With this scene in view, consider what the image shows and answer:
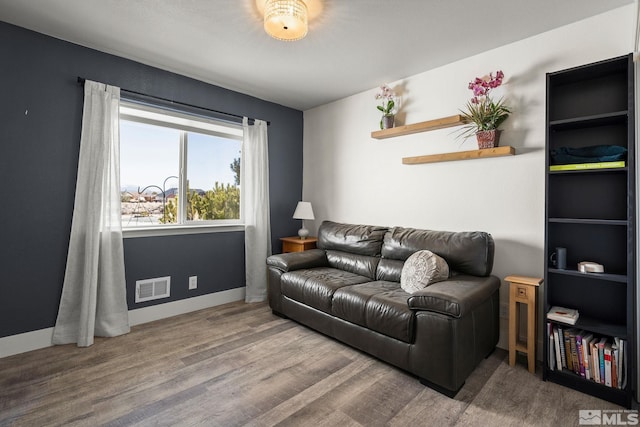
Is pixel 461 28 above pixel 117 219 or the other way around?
above

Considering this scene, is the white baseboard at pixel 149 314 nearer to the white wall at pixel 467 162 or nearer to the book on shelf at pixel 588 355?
the white wall at pixel 467 162

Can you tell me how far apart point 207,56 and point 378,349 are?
287 cm

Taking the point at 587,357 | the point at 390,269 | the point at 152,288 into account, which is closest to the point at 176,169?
the point at 152,288

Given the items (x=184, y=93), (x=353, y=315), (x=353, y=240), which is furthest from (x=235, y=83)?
(x=353, y=315)

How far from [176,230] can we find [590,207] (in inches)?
141

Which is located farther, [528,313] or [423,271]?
[423,271]

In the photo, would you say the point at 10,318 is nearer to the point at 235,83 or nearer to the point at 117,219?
the point at 117,219

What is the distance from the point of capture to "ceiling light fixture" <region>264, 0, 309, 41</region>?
1869 mm

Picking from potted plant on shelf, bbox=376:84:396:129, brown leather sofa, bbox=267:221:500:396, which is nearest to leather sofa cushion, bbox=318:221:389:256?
brown leather sofa, bbox=267:221:500:396

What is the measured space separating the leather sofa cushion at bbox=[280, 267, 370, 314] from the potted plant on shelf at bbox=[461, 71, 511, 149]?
5.29 feet

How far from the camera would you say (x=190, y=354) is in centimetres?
240

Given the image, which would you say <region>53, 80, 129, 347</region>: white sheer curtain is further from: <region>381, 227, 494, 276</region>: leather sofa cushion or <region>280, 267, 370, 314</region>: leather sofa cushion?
<region>381, 227, 494, 276</region>: leather sofa cushion

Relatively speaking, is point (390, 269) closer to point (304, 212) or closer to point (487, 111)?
point (304, 212)

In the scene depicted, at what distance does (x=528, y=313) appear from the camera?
217 centimetres
